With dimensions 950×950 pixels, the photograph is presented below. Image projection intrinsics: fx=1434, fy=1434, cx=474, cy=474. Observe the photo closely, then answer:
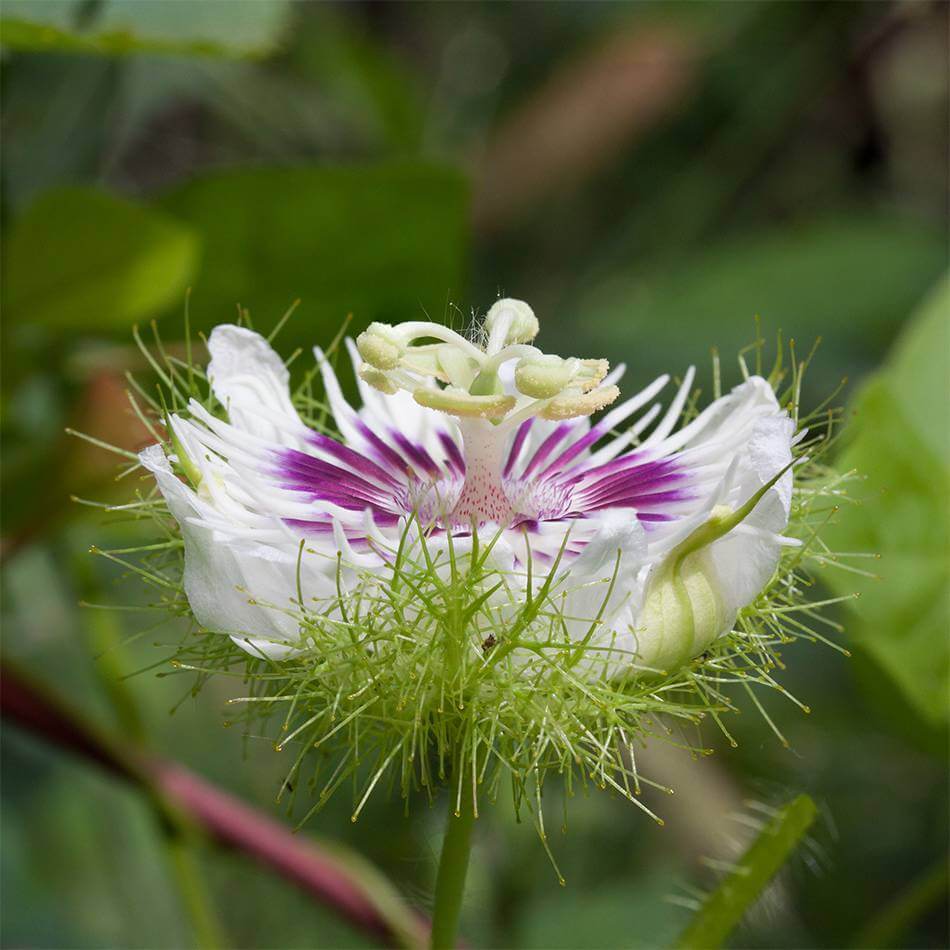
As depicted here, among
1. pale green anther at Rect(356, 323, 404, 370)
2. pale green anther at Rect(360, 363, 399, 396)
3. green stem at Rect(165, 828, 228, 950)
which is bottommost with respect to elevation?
green stem at Rect(165, 828, 228, 950)

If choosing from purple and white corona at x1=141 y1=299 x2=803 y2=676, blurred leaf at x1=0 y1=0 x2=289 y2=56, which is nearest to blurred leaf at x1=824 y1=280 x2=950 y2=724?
purple and white corona at x1=141 y1=299 x2=803 y2=676

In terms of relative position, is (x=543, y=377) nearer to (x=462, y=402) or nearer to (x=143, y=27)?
(x=462, y=402)

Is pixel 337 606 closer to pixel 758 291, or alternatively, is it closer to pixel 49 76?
pixel 49 76

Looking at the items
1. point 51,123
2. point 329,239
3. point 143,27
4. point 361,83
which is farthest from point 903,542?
point 361,83

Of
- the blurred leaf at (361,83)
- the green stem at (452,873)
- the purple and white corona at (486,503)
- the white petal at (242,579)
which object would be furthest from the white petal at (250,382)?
the blurred leaf at (361,83)

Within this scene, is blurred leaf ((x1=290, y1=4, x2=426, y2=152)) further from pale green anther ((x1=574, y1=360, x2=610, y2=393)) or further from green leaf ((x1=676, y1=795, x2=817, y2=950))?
green leaf ((x1=676, y1=795, x2=817, y2=950))

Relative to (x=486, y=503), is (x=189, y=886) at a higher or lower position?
lower
